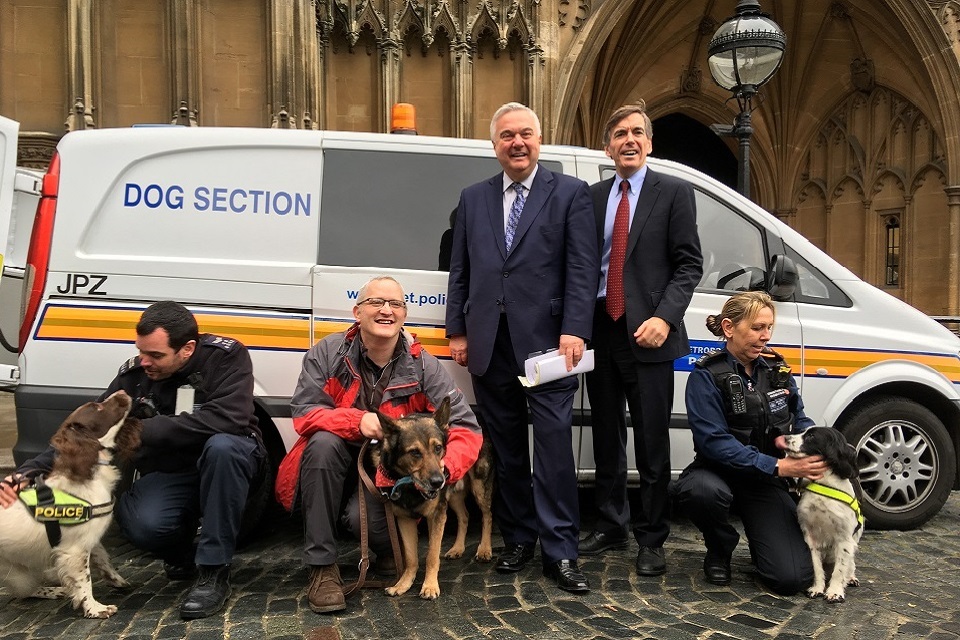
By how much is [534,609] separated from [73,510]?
6.64 ft

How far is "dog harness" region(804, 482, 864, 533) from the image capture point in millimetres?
3191

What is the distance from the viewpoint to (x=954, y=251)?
1552cm

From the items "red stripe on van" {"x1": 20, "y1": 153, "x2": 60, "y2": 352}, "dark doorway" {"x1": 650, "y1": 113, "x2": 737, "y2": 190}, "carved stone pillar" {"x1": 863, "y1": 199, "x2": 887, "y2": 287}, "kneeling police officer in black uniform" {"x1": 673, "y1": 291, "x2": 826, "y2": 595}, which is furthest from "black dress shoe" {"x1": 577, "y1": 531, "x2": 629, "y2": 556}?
"dark doorway" {"x1": 650, "y1": 113, "x2": 737, "y2": 190}

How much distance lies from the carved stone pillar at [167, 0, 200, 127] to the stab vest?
8.03 meters

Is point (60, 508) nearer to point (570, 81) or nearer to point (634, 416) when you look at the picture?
point (634, 416)

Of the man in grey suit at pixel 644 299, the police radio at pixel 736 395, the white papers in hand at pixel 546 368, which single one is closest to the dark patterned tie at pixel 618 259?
the man in grey suit at pixel 644 299

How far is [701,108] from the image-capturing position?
59.8 ft

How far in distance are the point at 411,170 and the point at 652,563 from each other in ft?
8.24

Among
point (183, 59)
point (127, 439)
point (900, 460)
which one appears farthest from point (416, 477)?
point (183, 59)

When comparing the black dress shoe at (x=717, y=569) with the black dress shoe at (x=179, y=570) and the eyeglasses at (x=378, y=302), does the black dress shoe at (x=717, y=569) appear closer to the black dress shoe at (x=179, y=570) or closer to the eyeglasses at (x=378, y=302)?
the eyeglasses at (x=378, y=302)

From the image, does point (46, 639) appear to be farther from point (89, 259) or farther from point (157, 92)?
point (157, 92)

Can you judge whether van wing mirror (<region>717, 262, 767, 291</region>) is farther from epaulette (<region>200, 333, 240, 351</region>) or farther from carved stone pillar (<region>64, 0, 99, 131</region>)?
carved stone pillar (<region>64, 0, 99, 131</region>)

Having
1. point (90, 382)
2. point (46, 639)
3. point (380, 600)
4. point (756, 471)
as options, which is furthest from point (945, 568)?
point (90, 382)

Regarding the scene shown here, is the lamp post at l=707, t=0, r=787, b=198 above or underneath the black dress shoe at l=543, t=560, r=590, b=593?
above
